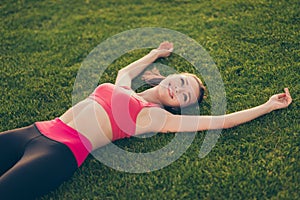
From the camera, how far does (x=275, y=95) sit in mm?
3711

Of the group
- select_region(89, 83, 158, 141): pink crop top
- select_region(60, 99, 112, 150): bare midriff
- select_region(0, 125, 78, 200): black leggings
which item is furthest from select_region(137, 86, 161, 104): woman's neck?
select_region(0, 125, 78, 200): black leggings

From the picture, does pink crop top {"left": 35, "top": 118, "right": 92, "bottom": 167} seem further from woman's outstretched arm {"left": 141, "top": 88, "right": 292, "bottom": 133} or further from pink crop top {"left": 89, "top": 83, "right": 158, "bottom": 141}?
woman's outstretched arm {"left": 141, "top": 88, "right": 292, "bottom": 133}

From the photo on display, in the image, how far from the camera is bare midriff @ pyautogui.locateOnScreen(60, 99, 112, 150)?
11.3 ft

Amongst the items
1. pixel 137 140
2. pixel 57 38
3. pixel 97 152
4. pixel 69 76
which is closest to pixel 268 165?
pixel 137 140

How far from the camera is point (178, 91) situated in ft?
12.0

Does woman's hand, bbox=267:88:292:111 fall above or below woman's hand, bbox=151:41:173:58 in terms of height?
below

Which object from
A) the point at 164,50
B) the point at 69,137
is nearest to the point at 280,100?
the point at 164,50

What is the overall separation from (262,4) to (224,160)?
243 centimetres

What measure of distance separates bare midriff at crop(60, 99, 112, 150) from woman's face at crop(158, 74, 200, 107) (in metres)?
0.55

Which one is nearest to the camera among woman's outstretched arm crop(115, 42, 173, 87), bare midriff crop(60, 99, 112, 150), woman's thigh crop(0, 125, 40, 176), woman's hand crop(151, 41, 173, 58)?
woman's thigh crop(0, 125, 40, 176)

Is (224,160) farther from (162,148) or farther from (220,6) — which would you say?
(220,6)

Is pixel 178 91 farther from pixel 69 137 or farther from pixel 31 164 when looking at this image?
pixel 31 164

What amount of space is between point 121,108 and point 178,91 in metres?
0.51

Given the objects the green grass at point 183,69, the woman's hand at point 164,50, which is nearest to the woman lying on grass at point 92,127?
A: the green grass at point 183,69
